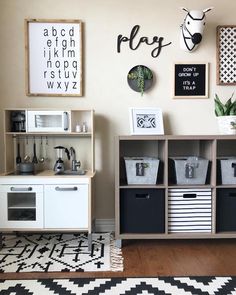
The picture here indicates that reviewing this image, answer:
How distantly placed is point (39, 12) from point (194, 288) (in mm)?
2660

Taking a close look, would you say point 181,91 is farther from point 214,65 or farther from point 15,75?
point 15,75

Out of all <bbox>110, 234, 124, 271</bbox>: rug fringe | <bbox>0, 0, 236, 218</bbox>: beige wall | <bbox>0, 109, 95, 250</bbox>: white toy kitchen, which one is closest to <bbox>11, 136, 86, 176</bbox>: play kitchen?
<bbox>0, 109, 95, 250</bbox>: white toy kitchen

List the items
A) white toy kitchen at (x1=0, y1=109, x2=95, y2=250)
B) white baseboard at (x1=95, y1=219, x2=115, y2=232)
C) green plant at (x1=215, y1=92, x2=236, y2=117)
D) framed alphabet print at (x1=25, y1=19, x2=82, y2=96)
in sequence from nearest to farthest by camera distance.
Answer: white toy kitchen at (x1=0, y1=109, x2=95, y2=250) < green plant at (x1=215, y1=92, x2=236, y2=117) < framed alphabet print at (x1=25, y1=19, x2=82, y2=96) < white baseboard at (x1=95, y1=219, x2=115, y2=232)

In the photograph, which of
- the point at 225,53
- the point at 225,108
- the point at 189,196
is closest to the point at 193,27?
the point at 225,53

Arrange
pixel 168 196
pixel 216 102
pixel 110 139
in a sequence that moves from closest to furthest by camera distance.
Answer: pixel 168 196 < pixel 216 102 < pixel 110 139

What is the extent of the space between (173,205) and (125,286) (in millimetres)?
861

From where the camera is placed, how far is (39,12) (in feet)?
8.97

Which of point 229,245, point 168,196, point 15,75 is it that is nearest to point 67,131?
point 15,75

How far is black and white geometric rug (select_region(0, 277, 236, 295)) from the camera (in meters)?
1.77

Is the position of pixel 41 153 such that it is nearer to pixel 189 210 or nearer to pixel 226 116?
pixel 189 210

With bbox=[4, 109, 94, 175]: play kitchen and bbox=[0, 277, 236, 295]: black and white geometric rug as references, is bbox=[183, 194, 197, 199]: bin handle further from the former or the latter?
bbox=[4, 109, 94, 175]: play kitchen


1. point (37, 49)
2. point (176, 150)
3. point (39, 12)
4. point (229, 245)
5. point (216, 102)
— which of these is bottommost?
point (229, 245)

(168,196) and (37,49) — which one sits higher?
(37,49)

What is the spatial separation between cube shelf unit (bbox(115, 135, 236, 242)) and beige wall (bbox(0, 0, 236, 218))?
1.41ft
